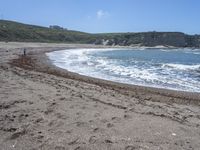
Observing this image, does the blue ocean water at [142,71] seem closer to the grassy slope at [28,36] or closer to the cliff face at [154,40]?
the grassy slope at [28,36]

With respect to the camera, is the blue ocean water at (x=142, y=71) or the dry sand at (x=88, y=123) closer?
the dry sand at (x=88, y=123)

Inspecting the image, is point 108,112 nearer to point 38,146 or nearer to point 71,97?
point 71,97

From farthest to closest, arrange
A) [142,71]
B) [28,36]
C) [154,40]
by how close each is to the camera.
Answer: [154,40] < [28,36] < [142,71]

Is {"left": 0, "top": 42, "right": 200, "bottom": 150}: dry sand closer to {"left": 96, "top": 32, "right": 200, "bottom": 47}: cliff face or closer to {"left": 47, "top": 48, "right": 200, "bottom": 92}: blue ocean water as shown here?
{"left": 47, "top": 48, "right": 200, "bottom": 92}: blue ocean water

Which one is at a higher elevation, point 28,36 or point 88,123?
point 28,36

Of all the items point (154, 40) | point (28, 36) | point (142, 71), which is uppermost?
point (154, 40)

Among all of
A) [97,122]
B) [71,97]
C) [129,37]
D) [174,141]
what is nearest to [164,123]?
[174,141]

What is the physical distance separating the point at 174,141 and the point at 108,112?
2470mm

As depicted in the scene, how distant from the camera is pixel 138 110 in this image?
8641mm

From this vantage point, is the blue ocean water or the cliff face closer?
the blue ocean water

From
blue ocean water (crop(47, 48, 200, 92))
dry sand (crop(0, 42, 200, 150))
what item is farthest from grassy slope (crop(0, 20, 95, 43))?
dry sand (crop(0, 42, 200, 150))

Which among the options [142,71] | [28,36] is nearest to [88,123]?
[142,71]

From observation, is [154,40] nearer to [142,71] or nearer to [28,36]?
[28,36]

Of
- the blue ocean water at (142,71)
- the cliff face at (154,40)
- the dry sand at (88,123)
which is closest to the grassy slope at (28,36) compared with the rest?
the cliff face at (154,40)
